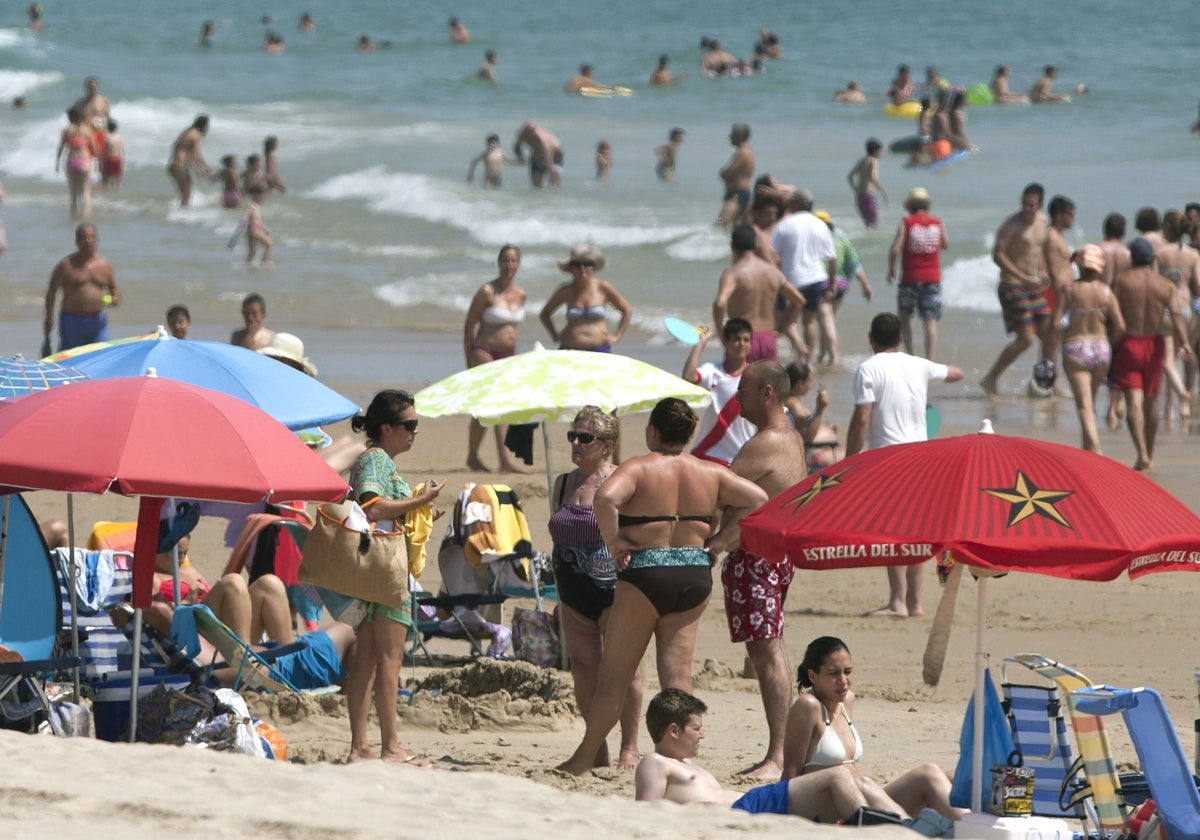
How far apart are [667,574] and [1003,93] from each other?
34.0 metres

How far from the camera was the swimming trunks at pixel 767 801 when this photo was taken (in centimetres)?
502

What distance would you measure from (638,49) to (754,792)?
44.2 metres

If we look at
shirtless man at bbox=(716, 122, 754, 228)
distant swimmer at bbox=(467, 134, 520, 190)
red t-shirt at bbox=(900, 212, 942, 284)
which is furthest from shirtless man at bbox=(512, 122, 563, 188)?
red t-shirt at bbox=(900, 212, 942, 284)

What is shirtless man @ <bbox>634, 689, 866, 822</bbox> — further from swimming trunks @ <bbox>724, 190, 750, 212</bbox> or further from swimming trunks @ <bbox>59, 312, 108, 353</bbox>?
swimming trunks @ <bbox>724, 190, 750, 212</bbox>

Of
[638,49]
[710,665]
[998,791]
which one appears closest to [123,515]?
[710,665]

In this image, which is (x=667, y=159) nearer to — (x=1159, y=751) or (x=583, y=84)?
(x=583, y=84)

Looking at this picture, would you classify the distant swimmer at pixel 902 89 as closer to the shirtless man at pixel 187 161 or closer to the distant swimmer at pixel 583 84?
the distant swimmer at pixel 583 84

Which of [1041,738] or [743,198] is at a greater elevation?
[743,198]

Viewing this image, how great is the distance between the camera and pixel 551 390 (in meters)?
7.12

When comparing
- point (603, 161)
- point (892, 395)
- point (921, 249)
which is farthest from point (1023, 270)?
point (603, 161)

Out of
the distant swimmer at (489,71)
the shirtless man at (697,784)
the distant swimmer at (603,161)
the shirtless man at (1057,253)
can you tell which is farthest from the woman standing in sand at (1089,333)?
the distant swimmer at (489,71)

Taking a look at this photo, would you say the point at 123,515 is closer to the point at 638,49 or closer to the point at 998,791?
the point at 998,791

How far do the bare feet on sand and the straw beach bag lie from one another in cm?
128

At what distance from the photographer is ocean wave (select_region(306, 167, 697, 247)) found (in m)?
26.0
